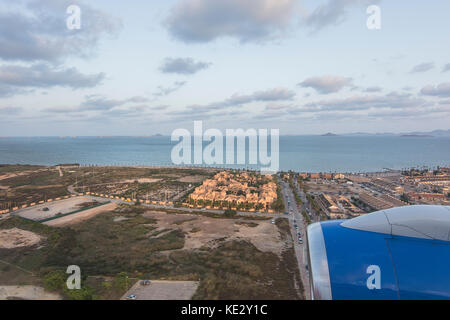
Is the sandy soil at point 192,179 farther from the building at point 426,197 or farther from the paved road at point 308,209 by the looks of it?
the building at point 426,197

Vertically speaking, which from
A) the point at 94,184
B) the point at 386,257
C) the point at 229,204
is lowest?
the point at 229,204

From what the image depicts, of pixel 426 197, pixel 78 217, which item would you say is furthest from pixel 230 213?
pixel 426 197

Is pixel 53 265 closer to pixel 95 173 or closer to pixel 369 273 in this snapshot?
pixel 369 273

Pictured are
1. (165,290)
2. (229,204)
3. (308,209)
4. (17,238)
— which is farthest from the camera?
(229,204)

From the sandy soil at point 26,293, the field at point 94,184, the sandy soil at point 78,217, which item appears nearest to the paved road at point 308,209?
the field at point 94,184

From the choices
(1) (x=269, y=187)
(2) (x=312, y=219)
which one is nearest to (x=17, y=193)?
(1) (x=269, y=187)

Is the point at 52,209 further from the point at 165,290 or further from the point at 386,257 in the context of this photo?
the point at 386,257

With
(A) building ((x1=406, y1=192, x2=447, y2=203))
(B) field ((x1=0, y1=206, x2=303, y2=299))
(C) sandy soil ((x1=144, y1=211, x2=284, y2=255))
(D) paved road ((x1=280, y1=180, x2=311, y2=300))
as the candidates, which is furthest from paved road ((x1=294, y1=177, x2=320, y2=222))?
(A) building ((x1=406, y1=192, x2=447, y2=203))
